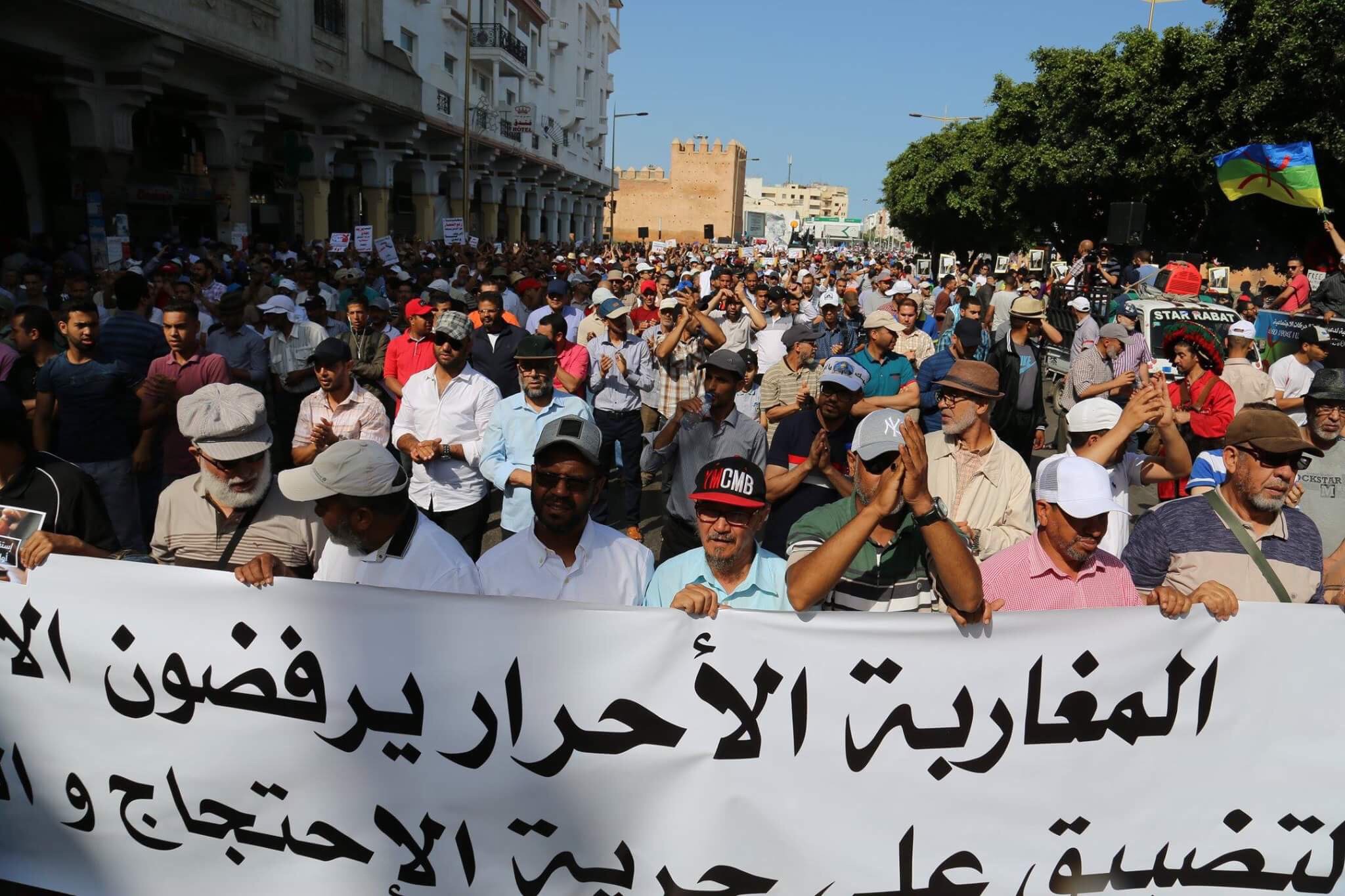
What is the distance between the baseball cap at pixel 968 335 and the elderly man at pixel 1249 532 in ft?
12.1

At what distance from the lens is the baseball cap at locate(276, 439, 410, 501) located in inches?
127

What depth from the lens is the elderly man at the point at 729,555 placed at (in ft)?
10.5

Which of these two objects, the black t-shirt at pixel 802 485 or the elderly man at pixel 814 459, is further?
the black t-shirt at pixel 802 485

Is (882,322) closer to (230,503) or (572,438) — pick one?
(572,438)

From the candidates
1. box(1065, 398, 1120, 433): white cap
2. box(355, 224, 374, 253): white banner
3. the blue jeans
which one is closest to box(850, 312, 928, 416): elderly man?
box(1065, 398, 1120, 433): white cap

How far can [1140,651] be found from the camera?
3178mm

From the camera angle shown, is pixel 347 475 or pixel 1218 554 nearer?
pixel 347 475

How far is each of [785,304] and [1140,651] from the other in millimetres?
9726

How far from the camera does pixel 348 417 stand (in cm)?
544

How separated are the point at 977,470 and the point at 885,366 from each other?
2.79 metres

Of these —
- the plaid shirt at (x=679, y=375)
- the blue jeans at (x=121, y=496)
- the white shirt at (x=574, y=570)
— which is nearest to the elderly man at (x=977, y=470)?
the white shirt at (x=574, y=570)

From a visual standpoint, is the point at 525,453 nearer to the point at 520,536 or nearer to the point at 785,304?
the point at 520,536

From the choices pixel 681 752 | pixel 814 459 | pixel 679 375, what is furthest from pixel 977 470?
pixel 679 375

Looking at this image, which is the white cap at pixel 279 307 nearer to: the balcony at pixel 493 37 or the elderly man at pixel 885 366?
the elderly man at pixel 885 366
